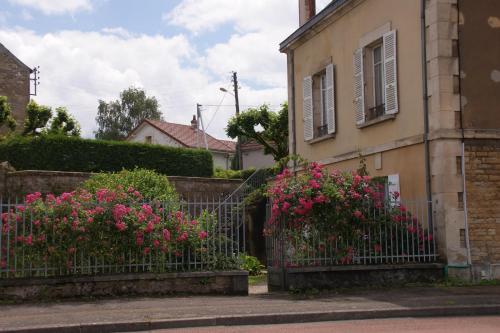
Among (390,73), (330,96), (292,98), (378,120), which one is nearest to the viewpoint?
(390,73)

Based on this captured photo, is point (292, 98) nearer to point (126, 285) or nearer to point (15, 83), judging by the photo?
point (126, 285)

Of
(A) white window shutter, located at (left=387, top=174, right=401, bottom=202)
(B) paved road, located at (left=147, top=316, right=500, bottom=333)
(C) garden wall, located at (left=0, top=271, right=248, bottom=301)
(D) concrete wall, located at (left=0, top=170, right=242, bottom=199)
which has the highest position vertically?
(D) concrete wall, located at (left=0, top=170, right=242, bottom=199)

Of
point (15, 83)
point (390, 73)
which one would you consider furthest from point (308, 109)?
point (15, 83)

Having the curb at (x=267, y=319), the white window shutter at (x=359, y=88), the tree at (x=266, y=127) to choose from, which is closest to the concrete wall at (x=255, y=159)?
the tree at (x=266, y=127)

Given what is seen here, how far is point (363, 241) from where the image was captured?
12.2m

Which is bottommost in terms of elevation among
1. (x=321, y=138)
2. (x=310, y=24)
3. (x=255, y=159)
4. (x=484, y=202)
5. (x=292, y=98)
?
(x=484, y=202)

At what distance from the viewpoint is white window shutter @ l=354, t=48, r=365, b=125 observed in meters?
15.2

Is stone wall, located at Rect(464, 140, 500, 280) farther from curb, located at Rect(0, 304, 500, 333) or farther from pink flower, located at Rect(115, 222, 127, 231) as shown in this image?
pink flower, located at Rect(115, 222, 127, 231)

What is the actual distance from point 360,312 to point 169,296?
11.3 feet

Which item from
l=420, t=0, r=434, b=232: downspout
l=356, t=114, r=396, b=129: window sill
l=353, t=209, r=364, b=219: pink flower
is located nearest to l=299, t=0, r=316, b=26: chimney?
l=356, t=114, r=396, b=129: window sill

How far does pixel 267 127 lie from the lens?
110ft

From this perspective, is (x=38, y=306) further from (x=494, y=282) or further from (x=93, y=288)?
(x=494, y=282)

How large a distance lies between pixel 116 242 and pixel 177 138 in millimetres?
37739

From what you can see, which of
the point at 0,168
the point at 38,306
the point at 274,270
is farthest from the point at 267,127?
the point at 38,306
